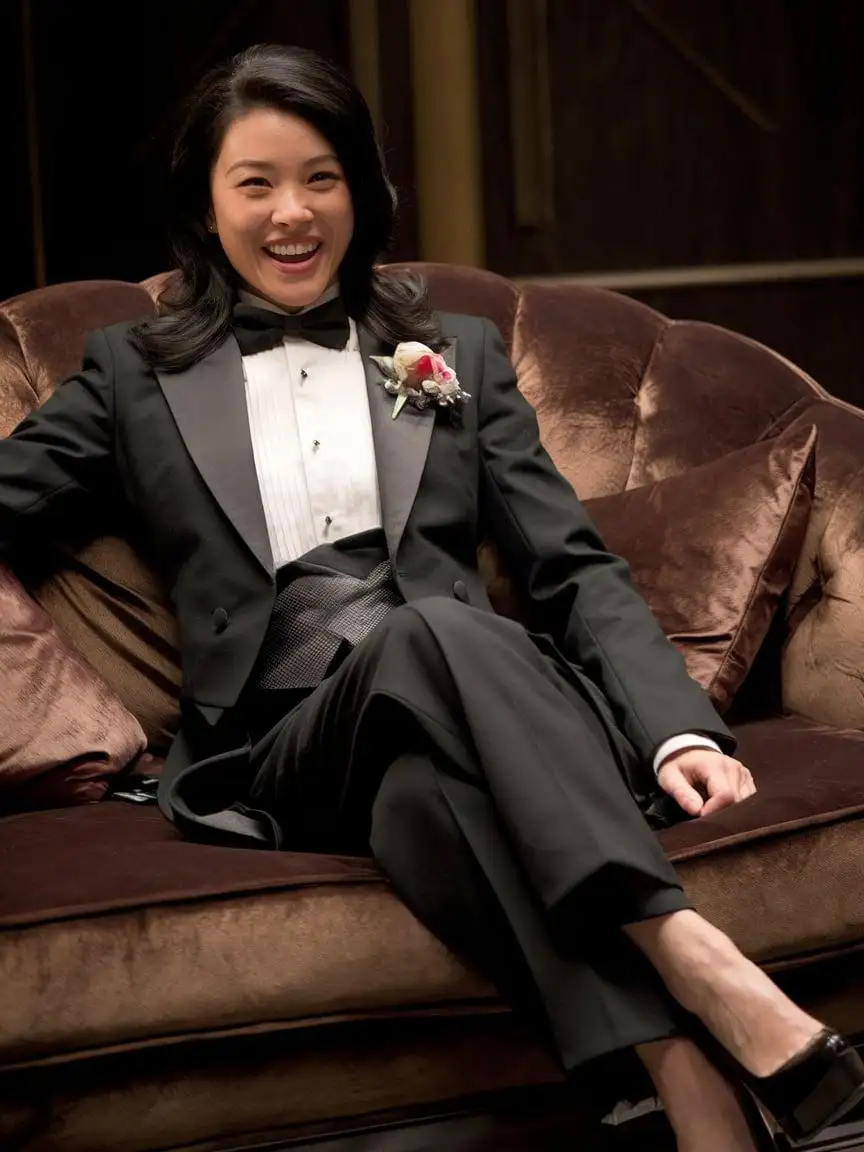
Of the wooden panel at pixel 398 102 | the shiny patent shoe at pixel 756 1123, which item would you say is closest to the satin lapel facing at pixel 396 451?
the shiny patent shoe at pixel 756 1123

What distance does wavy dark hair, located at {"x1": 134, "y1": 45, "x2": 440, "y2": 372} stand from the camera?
6.51 feet

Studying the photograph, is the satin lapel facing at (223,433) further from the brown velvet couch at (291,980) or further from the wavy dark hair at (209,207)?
the brown velvet couch at (291,980)

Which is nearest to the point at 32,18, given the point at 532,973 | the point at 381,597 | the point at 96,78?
the point at 96,78

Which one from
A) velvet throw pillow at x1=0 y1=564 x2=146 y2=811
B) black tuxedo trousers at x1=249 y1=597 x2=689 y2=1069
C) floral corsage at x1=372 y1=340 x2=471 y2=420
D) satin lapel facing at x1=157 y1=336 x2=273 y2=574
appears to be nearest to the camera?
black tuxedo trousers at x1=249 y1=597 x2=689 y2=1069

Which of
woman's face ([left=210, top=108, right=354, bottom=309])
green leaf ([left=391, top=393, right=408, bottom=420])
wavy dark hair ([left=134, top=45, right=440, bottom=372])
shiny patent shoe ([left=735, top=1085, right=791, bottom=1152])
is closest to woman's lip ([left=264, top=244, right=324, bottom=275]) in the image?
woman's face ([left=210, top=108, right=354, bottom=309])

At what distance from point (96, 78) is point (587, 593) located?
241 centimetres

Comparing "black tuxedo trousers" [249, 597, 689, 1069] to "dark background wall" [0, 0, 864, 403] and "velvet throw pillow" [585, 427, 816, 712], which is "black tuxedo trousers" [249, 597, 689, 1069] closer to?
"velvet throw pillow" [585, 427, 816, 712]

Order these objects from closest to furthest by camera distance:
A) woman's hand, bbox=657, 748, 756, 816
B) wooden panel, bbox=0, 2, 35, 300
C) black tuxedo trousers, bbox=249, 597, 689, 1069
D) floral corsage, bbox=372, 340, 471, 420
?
black tuxedo trousers, bbox=249, 597, 689, 1069
woman's hand, bbox=657, 748, 756, 816
floral corsage, bbox=372, 340, 471, 420
wooden panel, bbox=0, 2, 35, 300

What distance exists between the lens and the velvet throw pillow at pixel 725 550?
2002 mm

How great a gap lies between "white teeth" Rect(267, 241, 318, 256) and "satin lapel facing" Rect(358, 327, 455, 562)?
0.58 ft

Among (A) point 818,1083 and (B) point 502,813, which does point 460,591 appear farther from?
(A) point 818,1083

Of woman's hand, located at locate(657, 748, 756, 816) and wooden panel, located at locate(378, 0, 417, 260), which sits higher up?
wooden panel, located at locate(378, 0, 417, 260)

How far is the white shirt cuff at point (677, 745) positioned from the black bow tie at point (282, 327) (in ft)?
2.48

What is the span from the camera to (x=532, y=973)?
1471 mm
